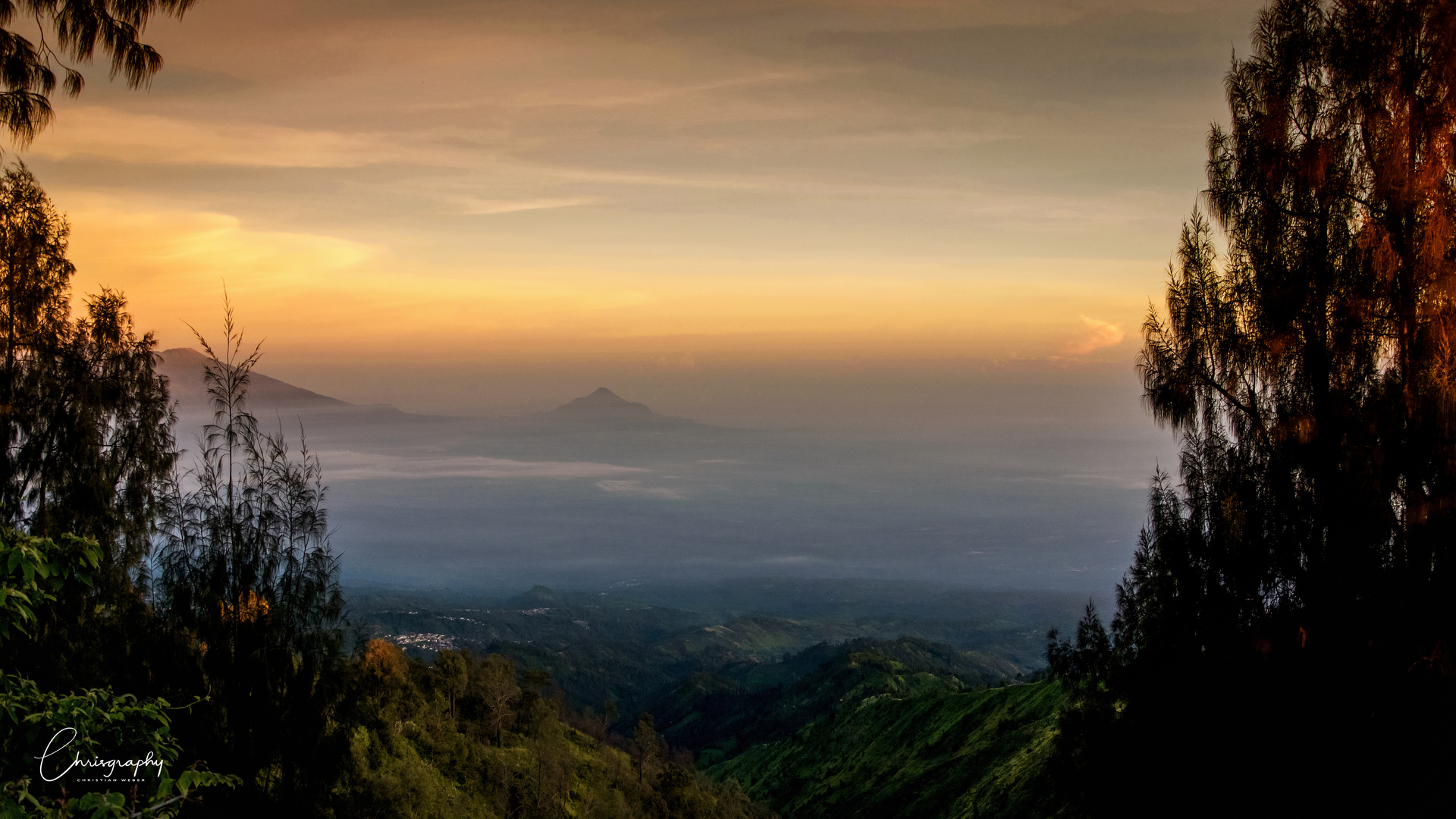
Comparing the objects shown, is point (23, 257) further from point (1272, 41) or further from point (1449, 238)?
point (1449, 238)

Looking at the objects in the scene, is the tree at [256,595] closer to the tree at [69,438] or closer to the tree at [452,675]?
the tree at [69,438]

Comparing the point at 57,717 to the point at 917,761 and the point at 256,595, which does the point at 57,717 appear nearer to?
the point at 256,595

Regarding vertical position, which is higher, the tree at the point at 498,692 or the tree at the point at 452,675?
the tree at the point at 452,675

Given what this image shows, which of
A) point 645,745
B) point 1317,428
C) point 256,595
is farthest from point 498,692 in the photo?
point 1317,428

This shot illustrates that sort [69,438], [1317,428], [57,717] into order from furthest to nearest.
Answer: [69,438], [1317,428], [57,717]

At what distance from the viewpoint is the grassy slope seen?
6531 centimetres

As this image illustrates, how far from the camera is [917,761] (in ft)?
324

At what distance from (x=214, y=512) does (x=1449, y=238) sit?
22.2 m

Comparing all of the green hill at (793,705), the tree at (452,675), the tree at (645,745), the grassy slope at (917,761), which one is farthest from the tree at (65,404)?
the green hill at (793,705)

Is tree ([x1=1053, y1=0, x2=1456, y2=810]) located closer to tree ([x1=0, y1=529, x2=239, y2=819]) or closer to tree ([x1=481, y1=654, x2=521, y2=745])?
tree ([x1=0, y1=529, x2=239, y2=819])

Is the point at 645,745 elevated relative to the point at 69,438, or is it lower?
lower

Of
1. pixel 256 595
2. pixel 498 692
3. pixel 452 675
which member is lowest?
pixel 498 692

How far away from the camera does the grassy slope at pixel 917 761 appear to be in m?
65.3

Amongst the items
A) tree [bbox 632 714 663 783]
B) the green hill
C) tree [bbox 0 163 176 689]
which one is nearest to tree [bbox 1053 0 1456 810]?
tree [bbox 0 163 176 689]
